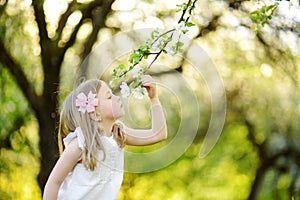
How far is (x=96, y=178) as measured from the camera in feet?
4.58

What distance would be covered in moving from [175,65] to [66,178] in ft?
3.66

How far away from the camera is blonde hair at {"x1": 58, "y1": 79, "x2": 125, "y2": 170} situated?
1373mm

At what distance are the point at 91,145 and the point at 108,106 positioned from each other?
9cm

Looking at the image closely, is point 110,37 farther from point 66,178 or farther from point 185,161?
point 66,178

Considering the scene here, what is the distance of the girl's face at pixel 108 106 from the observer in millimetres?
1421

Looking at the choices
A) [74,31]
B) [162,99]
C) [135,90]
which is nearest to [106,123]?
[135,90]

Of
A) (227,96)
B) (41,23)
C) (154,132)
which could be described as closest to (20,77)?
(41,23)

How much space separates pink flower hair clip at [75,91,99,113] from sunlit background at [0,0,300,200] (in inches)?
37.1

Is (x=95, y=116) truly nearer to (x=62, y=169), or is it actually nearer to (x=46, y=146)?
(x=62, y=169)

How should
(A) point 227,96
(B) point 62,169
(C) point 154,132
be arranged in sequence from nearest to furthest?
(B) point 62,169 < (C) point 154,132 < (A) point 227,96

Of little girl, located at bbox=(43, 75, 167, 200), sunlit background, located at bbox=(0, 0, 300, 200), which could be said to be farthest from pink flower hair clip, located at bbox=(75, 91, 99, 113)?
sunlit background, located at bbox=(0, 0, 300, 200)

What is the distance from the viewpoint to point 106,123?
1.43m

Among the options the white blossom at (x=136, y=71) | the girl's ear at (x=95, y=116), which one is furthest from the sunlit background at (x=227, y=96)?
the girl's ear at (x=95, y=116)

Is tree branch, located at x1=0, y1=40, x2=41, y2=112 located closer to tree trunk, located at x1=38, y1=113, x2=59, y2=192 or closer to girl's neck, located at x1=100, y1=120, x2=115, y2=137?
tree trunk, located at x1=38, y1=113, x2=59, y2=192
